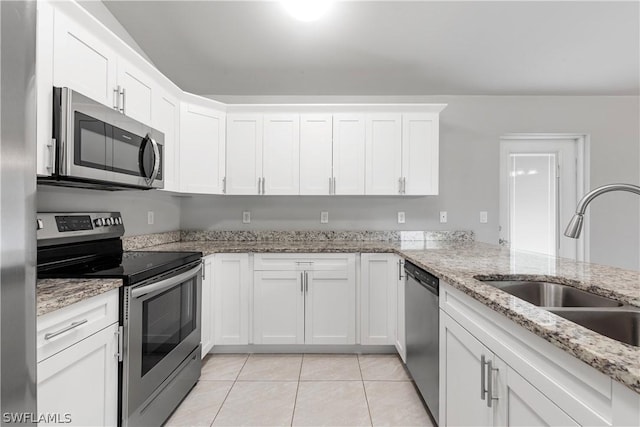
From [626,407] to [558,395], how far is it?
0.19 metres

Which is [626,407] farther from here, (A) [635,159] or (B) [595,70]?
(A) [635,159]

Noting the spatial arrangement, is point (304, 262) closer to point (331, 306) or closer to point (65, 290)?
point (331, 306)

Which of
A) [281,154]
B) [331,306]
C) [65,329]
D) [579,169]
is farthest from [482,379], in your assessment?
[579,169]

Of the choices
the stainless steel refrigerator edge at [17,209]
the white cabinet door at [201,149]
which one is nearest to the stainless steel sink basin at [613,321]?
the stainless steel refrigerator edge at [17,209]

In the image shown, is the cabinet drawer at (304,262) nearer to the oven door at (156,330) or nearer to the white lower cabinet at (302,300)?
the white lower cabinet at (302,300)

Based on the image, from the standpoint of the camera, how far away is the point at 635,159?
3254mm

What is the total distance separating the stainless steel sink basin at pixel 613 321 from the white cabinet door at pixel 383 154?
6.29 feet

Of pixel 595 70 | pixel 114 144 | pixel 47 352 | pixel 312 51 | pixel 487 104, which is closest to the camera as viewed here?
pixel 47 352

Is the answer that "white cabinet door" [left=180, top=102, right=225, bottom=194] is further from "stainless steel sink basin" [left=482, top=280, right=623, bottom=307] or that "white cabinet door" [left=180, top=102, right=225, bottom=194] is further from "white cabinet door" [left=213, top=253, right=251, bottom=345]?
"stainless steel sink basin" [left=482, top=280, right=623, bottom=307]

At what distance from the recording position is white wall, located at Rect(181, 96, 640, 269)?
3236 millimetres

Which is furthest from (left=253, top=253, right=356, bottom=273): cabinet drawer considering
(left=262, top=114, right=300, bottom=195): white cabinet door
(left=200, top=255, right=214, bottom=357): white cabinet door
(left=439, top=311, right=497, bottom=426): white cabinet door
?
(left=439, top=311, right=497, bottom=426): white cabinet door

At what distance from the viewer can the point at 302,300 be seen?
101 inches

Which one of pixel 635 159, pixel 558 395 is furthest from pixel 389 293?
pixel 635 159

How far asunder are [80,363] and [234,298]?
1.46 meters
